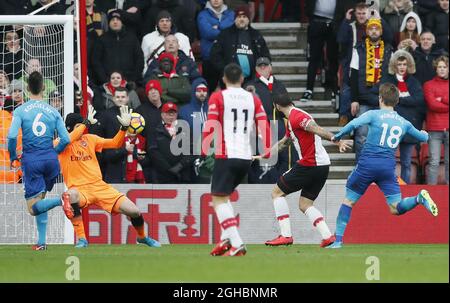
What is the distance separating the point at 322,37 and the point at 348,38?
1.80 ft

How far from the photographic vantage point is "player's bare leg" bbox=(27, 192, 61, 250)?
17.4m

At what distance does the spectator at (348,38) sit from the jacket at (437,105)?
1.18 metres

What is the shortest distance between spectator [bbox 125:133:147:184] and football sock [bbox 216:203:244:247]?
18.9 feet

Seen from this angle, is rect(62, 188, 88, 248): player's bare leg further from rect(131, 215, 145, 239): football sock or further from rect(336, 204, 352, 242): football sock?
rect(336, 204, 352, 242): football sock

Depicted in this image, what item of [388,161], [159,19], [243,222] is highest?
[159,19]

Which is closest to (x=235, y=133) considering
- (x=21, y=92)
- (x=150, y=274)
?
(x=150, y=274)

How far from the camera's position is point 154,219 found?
A: 20922mm

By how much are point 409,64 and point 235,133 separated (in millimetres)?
6863

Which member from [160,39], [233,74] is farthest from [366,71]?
[233,74]

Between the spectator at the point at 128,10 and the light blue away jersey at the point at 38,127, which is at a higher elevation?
the spectator at the point at 128,10

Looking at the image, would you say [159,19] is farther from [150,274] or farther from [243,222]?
[150,274]

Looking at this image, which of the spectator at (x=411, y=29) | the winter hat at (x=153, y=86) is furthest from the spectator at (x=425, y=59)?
the winter hat at (x=153, y=86)

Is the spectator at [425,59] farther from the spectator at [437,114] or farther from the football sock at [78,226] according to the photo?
the football sock at [78,226]

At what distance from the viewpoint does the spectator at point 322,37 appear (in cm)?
2281
